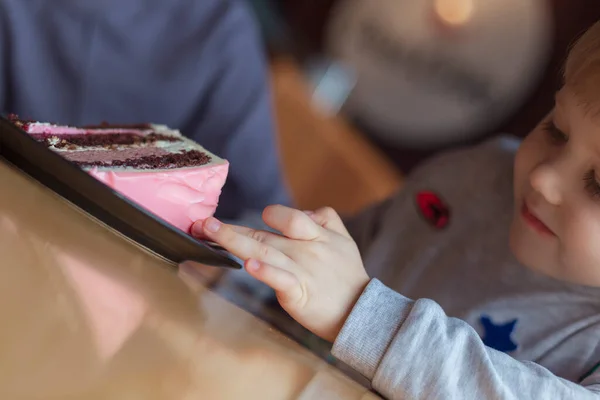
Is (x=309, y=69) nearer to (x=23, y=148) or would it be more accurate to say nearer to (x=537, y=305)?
(x=537, y=305)

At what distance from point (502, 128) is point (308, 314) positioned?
3.95 ft

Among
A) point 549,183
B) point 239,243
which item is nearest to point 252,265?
point 239,243

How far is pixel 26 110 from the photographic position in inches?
26.1

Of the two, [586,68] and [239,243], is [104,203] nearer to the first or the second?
[239,243]

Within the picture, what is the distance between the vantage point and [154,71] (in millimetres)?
864

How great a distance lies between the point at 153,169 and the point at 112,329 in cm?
12

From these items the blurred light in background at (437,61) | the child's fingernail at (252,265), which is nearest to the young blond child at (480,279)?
the child's fingernail at (252,265)

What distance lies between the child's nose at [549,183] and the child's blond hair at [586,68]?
0.06 meters

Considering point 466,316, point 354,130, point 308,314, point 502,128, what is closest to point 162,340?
point 308,314

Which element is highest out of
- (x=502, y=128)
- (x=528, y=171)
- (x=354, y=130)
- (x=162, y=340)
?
(x=528, y=171)

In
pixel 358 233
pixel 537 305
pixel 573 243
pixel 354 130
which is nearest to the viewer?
pixel 573 243

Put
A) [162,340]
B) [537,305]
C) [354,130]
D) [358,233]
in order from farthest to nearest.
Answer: [354,130] < [358,233] < [537,305] < [162,340]

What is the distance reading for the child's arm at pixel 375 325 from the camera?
445mm

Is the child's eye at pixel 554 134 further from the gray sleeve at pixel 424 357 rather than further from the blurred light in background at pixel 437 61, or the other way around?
the blurred light in background at pixel 437 61
